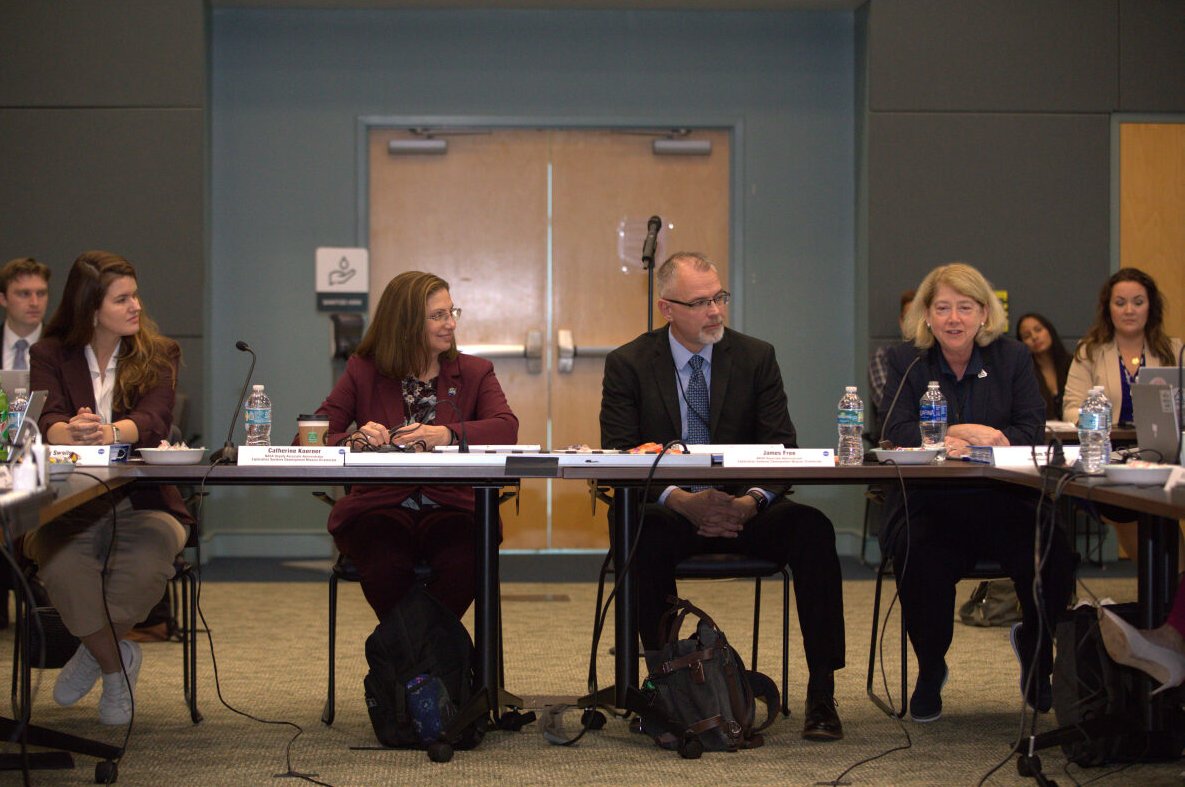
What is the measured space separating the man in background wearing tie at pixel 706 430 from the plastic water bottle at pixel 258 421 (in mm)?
971

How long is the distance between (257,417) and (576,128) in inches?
155

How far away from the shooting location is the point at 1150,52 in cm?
664

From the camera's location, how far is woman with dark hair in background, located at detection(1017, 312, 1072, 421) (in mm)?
6352

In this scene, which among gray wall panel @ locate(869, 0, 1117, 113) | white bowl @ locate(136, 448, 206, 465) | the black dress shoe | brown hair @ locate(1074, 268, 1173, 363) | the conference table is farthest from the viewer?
gray wall panel @ locate(869, 0, 1117, 113)

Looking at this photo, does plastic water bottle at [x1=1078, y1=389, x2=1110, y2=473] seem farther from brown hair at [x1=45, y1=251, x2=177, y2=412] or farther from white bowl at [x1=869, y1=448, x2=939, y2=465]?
brown hair at [x1=45, y1=251, x2=177, y2=412]

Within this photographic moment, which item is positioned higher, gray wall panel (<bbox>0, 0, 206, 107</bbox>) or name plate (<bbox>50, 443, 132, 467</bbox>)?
gray wall panel (<bbox>0, 0, 206, 107</bbox>)

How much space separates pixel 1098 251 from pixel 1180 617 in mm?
4272

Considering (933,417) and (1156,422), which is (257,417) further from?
(1156,422)

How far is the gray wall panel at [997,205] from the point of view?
6602 millimetres

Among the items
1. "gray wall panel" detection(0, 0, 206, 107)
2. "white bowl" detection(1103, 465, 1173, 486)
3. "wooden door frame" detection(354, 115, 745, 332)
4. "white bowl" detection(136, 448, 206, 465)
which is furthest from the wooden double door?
"white bowl" detection(1103, 465, 1173, 486)

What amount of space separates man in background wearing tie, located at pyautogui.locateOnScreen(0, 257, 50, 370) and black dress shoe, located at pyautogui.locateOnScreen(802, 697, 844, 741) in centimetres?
351

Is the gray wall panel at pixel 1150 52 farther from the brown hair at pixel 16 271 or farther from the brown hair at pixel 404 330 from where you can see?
the brown hair at pixel 16 271

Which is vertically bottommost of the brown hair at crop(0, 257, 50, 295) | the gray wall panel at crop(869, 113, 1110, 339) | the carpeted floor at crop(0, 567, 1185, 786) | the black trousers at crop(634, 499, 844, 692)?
the carpeted floor at crop(0, 567, 1185, 786)

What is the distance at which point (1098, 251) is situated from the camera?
21.8 ft
